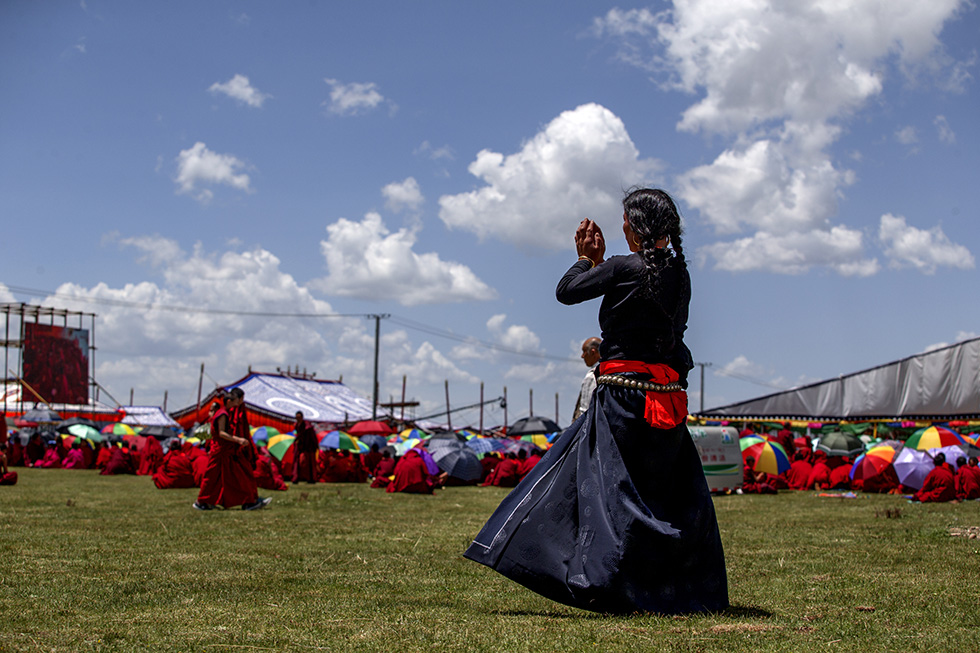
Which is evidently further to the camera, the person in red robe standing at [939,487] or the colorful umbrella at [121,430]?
the colorful umbrella at [121,430]

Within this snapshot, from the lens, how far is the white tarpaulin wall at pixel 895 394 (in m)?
35.0

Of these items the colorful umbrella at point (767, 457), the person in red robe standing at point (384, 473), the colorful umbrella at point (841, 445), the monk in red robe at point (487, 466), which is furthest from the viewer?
the colorful umbrella at point (841, 445)

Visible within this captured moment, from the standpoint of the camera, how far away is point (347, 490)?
17.4 meters

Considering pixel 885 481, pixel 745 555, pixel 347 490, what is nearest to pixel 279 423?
pixel 347 490

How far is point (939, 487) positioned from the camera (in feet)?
46.7

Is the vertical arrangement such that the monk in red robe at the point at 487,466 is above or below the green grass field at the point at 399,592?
below

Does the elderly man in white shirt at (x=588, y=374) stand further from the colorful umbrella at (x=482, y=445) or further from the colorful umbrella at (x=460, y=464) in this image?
the colorful umbrella at (x=482, y=445)

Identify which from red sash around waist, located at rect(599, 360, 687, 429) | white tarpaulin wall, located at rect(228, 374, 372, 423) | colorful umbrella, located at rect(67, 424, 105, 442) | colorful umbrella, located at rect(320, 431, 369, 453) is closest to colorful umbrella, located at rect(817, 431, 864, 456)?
colorful umbrella, located at rect(320, 431, 369, 453)

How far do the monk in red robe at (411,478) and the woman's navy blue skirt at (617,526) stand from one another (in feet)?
42.4

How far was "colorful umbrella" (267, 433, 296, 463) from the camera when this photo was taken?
71.6ft

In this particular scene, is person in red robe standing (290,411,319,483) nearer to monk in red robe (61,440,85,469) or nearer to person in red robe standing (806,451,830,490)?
monk in red robe (61,440,85,469)

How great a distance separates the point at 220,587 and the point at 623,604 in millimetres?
2139

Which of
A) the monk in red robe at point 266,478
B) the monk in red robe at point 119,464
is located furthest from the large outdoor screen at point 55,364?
the monk in red robe at point 266,478

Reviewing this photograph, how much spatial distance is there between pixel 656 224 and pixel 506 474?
51.3ft
